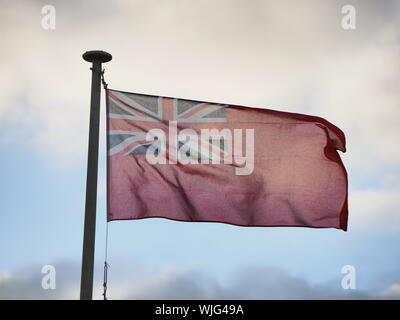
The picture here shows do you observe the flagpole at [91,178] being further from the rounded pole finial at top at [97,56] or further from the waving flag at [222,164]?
the waving flag at [222,164]

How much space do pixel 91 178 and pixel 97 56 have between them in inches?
93.5

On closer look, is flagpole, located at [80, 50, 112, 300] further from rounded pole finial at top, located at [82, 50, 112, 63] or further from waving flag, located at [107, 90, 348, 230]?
waving flag, located at [107, 90, 348, 230]

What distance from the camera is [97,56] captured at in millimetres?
Answer: 13938

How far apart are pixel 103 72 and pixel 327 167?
197 inches

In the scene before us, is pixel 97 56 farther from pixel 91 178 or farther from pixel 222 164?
pixel 222 164

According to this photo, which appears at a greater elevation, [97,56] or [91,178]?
[97,56]

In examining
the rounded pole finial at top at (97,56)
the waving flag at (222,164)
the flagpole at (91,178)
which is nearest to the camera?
the flagpole at (91,178)

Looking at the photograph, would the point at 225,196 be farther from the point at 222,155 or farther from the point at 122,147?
the point at 122,147

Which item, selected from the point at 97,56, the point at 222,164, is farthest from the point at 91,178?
the point at 222,164

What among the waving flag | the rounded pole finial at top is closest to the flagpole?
the rounded pole finial at top

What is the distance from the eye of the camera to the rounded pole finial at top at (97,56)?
13916 millimetres

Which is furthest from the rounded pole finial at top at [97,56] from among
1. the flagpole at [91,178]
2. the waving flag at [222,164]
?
the waving flag at [222,164]
